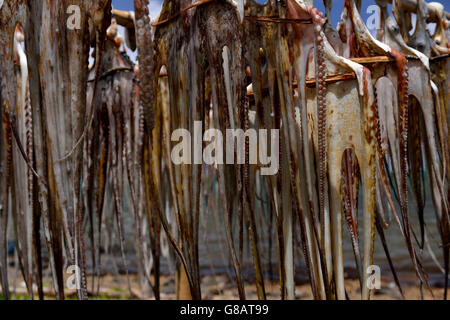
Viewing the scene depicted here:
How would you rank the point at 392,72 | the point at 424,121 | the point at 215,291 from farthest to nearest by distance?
1. the point at 215,291
2. the point at 424,121
3. the point at 392,72

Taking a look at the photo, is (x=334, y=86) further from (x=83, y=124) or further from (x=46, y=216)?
(x=46, y=216)

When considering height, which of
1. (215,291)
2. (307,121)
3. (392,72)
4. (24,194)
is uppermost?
(392,72)

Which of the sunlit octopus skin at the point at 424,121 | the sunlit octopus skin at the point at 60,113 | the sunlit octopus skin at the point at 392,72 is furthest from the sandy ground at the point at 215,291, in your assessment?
the sunlit octopus skin at the point at 60,113

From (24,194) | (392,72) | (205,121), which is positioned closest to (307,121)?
(205,121)

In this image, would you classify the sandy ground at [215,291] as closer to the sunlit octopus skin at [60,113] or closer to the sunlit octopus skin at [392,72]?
the sunlit octopus skin at [392,72]

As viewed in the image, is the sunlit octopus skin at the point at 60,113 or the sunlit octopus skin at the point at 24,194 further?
the sunlit octopus skin at the point at 24,194

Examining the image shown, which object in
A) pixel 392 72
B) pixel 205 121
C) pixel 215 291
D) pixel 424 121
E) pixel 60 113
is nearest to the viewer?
pixel 60 113

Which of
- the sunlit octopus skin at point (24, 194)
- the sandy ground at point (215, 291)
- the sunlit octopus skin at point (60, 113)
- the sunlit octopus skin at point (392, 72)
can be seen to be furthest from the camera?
the sandy ground at point (215, 291)

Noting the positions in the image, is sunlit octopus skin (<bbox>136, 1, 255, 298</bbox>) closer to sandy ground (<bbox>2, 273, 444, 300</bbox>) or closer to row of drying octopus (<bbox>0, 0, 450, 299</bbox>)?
row of drying octopus (<bbox>0, 0, 450, 299</bbox>)

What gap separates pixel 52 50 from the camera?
0.86 m

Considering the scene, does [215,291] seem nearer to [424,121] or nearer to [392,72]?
[424,121]

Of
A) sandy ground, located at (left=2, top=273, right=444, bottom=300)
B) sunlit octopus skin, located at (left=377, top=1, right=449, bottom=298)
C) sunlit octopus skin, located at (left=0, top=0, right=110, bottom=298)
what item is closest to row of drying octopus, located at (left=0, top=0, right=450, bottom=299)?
sunlit octopus skin, located at (left=0, top=0, right=110, bottom=298)
